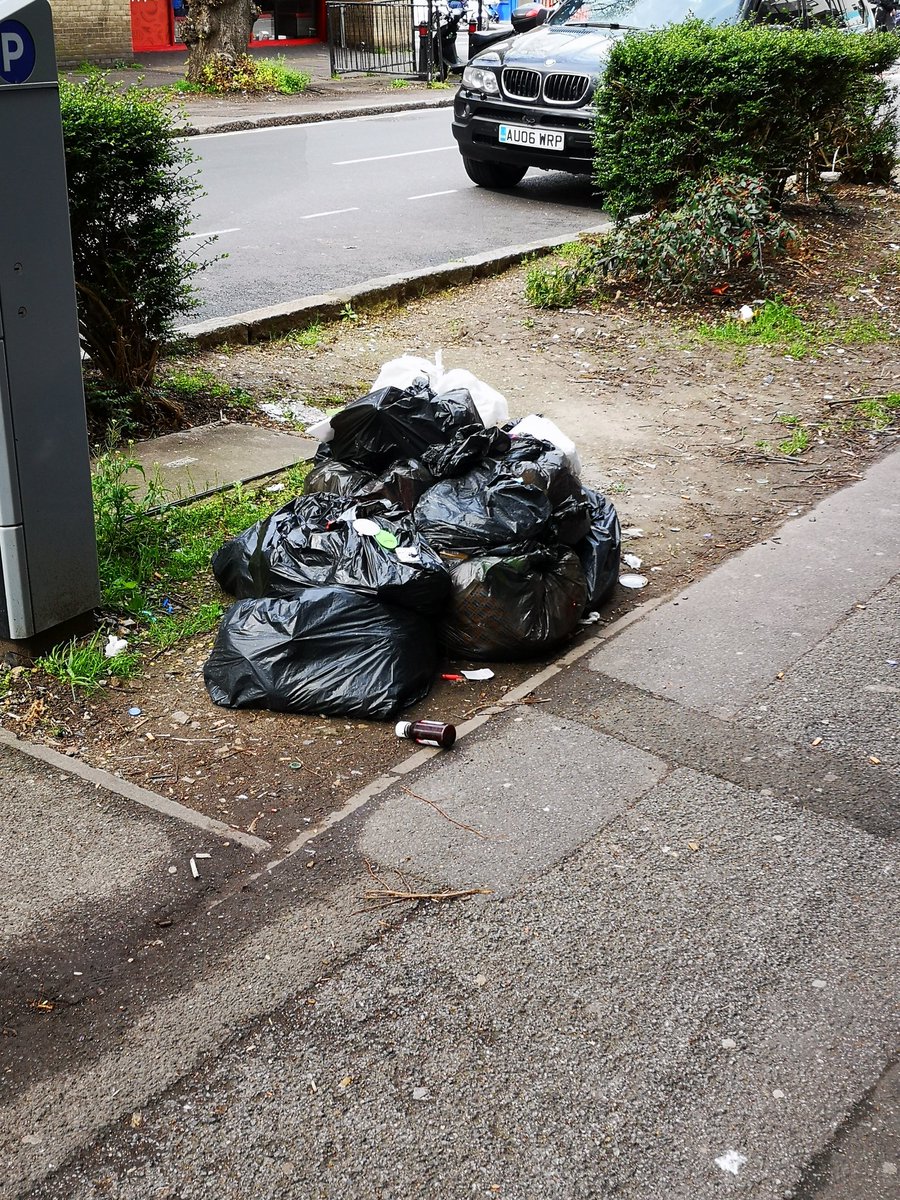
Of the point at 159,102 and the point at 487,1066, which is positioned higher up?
the point at 159,102

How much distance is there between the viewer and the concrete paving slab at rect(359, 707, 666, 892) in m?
3.43

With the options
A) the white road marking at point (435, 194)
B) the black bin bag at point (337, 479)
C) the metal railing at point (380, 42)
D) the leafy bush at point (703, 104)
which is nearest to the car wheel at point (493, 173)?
the white road marking at point (435, 194)

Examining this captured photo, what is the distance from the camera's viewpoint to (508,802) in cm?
370

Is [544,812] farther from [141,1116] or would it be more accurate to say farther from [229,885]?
[141,1116]

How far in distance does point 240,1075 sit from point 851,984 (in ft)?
4.85

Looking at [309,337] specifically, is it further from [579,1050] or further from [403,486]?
[579,1050]

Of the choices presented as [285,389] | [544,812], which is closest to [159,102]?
[285,389]

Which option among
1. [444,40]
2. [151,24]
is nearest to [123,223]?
[444,40]

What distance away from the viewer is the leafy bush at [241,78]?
22.3 metres

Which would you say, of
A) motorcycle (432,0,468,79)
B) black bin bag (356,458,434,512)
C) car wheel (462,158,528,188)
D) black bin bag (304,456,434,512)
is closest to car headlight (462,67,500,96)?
car wheel (462,158,528,188)

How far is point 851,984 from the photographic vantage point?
2990mm

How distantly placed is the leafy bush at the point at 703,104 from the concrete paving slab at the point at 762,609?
14.2 ft

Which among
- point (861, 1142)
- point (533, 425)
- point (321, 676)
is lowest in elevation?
point (861, 1142)

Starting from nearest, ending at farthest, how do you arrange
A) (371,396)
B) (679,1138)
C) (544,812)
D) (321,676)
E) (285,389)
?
(679,1138) → (544,812) → (321,676) → (371,396) → (285,389)
